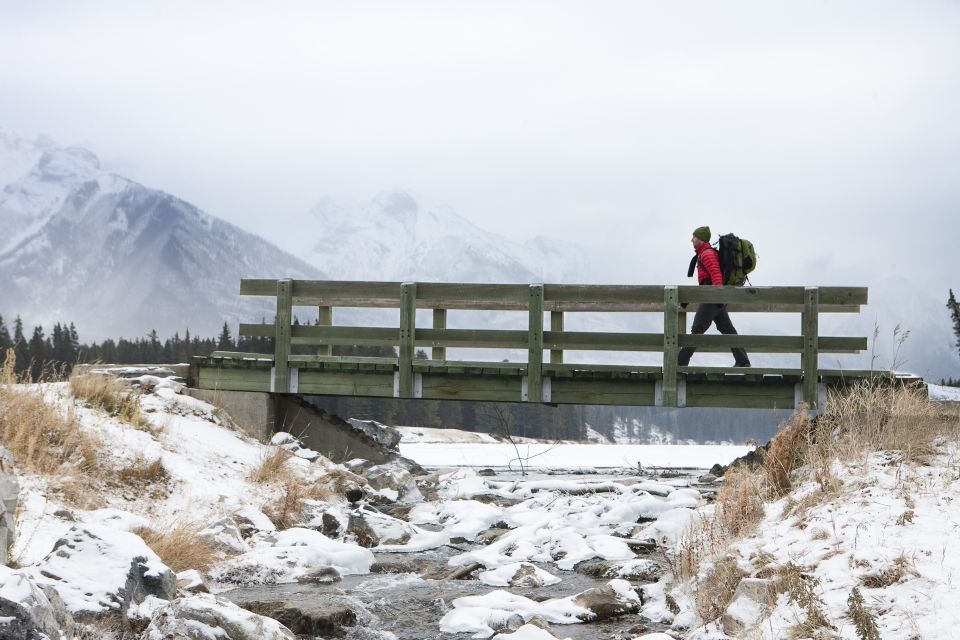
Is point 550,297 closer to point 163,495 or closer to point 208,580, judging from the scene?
point 163,495

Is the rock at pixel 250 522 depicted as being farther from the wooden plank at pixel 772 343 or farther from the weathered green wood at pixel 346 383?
the wooden plank at pixel 772 343

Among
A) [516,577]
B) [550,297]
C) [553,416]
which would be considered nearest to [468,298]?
[550,297]

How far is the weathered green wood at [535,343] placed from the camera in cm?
1283

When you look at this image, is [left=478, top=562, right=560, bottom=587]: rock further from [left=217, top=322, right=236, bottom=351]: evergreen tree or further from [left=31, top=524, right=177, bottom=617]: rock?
[left=217, top=322, right=236, bottom=351]: evergreen tree

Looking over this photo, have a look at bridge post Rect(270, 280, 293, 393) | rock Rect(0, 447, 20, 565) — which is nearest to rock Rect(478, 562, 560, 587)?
rock Rect(0, 447, 20, 565)

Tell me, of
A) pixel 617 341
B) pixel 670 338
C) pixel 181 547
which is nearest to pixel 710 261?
pixel 670 338

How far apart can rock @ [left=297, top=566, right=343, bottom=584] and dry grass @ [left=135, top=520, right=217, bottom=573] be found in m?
0.73

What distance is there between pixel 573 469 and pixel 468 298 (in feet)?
20.2

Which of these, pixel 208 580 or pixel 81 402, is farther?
pixel 81 402

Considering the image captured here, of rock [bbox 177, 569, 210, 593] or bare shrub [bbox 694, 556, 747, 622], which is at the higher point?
bare shrub [bbox 694, 556, 747, 622]

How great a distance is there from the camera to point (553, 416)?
5806cm

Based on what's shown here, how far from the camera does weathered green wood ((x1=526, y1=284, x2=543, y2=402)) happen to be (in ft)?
42.1

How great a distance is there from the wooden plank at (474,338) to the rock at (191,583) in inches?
262

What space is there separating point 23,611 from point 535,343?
9046 mm
